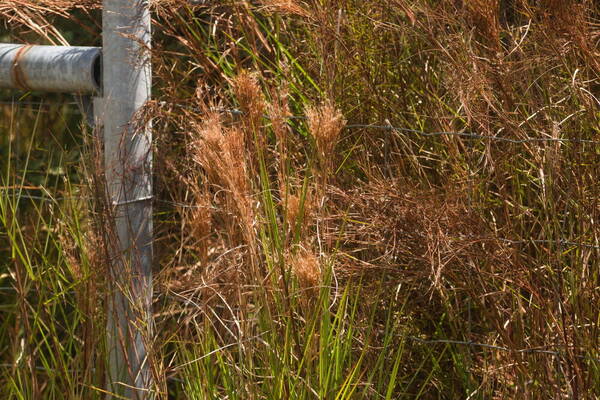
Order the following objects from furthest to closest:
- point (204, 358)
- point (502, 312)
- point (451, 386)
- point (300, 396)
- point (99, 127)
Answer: point (451, 386) < point (502, 312) < point (99, 127) < point (204, 358) < point (300, 396)

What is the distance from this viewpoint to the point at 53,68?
2.14 m

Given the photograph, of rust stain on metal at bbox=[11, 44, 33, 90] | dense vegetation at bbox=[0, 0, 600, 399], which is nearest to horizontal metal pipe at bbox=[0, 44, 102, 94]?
rust stain on metal at bbox=[11, 44, 33, 90]

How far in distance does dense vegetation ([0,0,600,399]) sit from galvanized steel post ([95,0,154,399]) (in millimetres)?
66

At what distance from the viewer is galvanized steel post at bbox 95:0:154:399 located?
2.06 m

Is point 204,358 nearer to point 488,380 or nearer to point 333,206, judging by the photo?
point 333,206

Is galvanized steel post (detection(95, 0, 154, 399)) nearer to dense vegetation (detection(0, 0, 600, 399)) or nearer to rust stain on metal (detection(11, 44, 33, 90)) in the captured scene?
dense vegetation (detection(0, 0, 600, 399))

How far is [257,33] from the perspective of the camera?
2.61 metres

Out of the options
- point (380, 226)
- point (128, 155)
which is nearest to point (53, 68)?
point (128, 155)

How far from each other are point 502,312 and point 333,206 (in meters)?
0.50

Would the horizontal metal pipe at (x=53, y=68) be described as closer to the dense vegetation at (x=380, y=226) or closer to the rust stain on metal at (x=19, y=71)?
the rust stain on metal at (x=19, y=71)

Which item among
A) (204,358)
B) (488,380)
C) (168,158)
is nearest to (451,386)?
(488,380)

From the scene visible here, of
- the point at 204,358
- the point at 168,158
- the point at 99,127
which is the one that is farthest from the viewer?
the point at 168,158

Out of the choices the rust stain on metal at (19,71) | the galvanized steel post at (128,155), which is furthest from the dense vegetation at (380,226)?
the rust stain on metal at (19,71)

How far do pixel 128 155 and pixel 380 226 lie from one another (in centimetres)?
65
